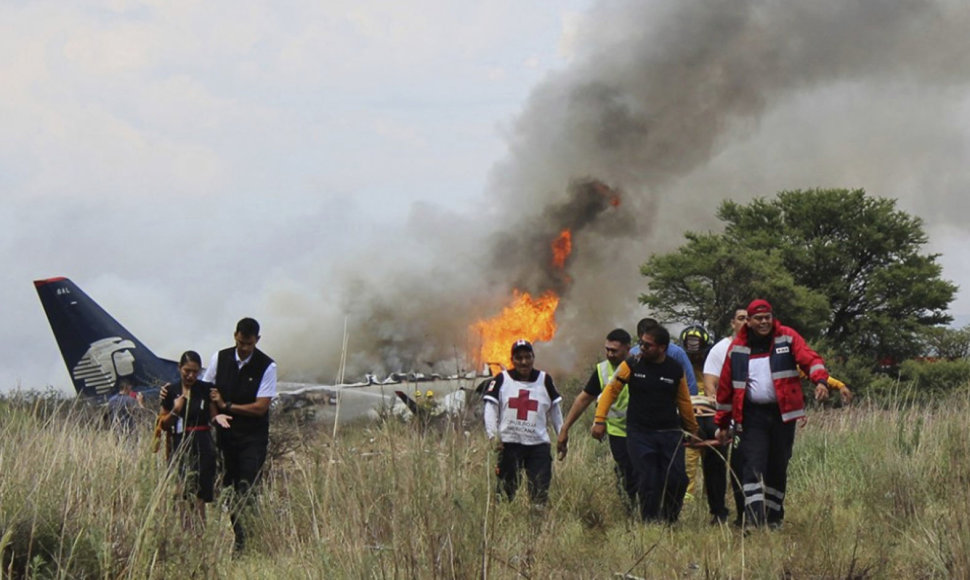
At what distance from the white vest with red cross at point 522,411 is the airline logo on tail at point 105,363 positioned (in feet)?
60.0

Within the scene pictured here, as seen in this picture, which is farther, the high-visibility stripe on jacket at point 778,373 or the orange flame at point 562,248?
the orange flame at point 562,248

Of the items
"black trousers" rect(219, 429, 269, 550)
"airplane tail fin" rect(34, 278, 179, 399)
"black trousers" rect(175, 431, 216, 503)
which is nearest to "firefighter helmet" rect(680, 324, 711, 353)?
"black trousers" rect(219, 429, 269, 550)

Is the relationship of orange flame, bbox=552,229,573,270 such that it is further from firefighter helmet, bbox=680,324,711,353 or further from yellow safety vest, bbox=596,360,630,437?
yellow safety vest, bbox=596,360,630,437

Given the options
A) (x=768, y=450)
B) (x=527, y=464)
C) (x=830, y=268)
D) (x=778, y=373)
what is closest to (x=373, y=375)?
(x=527, y=464)

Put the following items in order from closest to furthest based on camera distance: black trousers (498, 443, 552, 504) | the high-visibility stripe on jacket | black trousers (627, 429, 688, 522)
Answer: the high-visibility stripe on jacket
black trousers (627, 429, 688, 522)
black trousers (498, 443, 552, 504)

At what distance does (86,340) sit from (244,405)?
61.9 feet

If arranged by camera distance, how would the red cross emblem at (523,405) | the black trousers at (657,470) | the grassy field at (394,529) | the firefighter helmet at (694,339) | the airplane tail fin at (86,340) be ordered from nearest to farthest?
the grassy field at (394,529)
the black trousers at (657,470)
the red cross emblem at (523,405)
the firefighter helmet at (694,339)
the airplane tail fin at (86,340)

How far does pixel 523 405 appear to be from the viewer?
830 cm

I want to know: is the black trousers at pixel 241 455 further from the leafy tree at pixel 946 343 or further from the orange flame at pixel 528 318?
the leafy tree at pixel 946 343

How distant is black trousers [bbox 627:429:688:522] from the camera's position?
763 cm

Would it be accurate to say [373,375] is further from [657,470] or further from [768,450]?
[768,450]

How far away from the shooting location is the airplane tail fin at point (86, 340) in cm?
2464

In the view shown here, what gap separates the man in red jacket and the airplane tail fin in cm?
1962

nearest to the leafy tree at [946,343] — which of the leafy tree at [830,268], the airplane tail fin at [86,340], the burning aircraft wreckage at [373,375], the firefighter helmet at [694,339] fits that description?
the leafy tree at [830,268]
